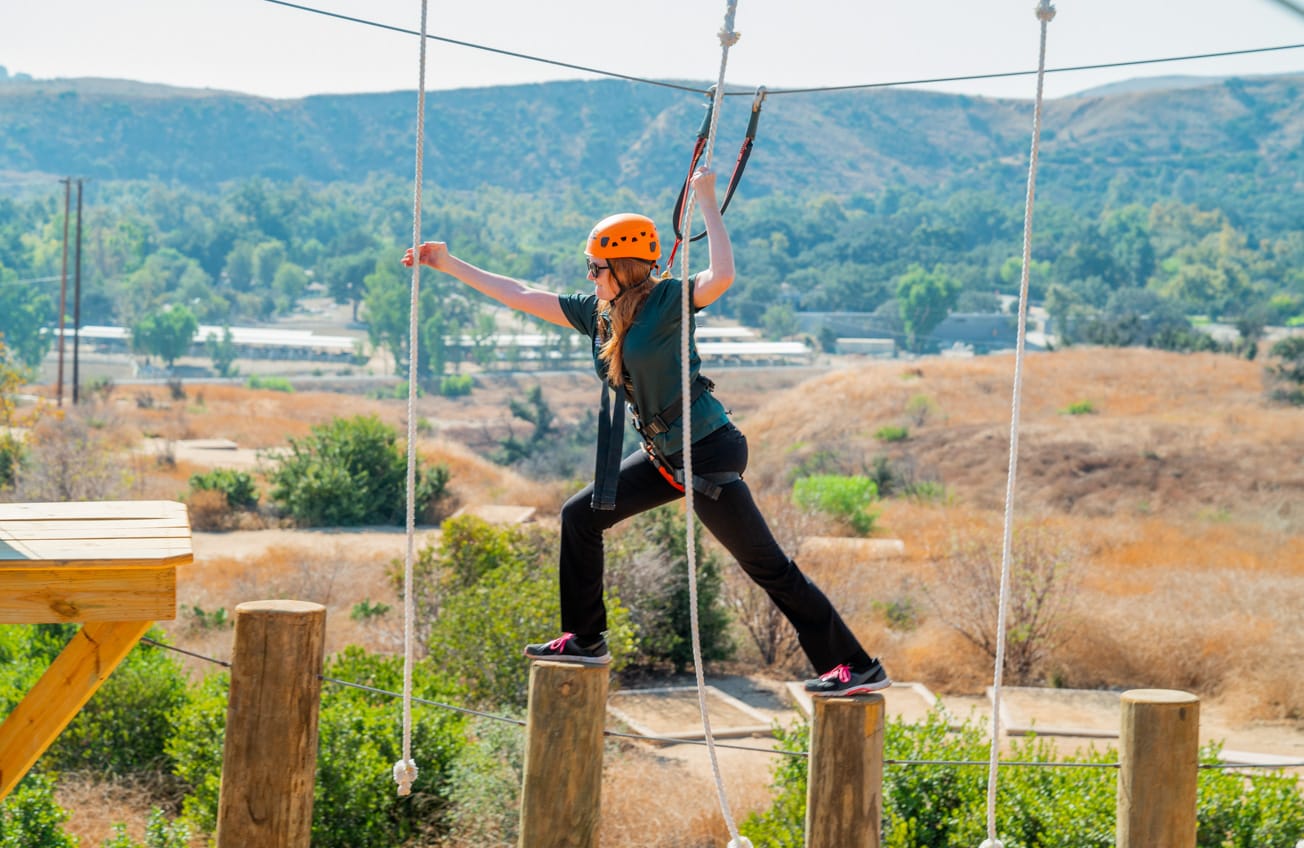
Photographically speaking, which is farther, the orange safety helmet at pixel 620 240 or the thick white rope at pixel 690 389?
the orange safety helmet at pixel 620 240

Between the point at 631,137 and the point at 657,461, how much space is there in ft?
560

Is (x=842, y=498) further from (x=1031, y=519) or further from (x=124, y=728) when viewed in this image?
(x=124, y=728)

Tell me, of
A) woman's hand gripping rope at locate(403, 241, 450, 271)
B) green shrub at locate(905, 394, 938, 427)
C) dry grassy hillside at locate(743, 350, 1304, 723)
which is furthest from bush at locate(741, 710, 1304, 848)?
green shrub at locate(905, 394, 938, 427)

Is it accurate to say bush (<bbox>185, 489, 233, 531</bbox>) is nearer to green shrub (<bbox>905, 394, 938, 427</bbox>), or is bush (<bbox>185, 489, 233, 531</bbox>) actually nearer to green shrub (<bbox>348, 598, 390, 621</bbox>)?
green shrub (<bbox>348, 598, 390, 621</bbox>)

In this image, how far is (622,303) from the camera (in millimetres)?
3586

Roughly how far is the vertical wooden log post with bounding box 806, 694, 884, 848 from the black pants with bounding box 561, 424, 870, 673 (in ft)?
1.10

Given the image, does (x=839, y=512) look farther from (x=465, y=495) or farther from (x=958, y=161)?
(x=958, y=161)

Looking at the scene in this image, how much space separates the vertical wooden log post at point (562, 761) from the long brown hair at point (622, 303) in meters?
0.82

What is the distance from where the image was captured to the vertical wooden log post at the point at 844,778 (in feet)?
10.8

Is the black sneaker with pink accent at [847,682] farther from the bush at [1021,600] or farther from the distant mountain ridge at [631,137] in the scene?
the distant mountain ridge at [631,137]

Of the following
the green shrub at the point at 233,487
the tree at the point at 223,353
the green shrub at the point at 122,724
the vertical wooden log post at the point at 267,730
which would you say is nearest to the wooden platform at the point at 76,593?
the vertical wooden log post at the point at 267,730

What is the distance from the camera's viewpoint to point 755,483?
28.9 meters

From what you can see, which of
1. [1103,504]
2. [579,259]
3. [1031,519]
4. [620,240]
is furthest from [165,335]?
[620,240]

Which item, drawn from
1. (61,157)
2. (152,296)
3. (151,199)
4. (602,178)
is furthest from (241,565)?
(61,157)
